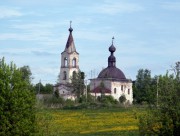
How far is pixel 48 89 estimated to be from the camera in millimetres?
156375

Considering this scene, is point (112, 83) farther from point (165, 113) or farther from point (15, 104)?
point (165, 113)

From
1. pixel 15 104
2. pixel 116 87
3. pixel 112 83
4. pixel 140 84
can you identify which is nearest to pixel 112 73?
pixel 112 83

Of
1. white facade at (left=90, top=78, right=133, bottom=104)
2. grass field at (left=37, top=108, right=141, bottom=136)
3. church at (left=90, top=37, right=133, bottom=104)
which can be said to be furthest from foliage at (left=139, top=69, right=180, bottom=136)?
white facade at (left=90, top=78, right=133, bottom=104)

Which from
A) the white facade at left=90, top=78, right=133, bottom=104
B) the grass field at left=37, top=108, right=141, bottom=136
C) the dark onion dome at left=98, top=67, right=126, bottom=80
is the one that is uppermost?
the dark onion dome at left=98, top=67, right=126, bottom=80

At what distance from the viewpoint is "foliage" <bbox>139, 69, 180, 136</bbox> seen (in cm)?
2725

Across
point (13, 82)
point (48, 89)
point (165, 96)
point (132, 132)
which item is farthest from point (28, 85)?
point (48, 89)

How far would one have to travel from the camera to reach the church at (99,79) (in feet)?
413

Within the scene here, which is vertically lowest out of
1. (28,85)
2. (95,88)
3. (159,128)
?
(159,128)

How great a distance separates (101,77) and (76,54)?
36.5ft

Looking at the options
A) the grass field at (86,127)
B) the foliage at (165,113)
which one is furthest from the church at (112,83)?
the foliage at (165,113)

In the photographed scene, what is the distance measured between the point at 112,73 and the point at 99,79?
2822 millimetres

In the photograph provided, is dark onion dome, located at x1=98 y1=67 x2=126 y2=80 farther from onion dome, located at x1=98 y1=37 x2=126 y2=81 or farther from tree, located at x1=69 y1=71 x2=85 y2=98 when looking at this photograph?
tree, located at x1=69 y1=71 x2=85 y2=98

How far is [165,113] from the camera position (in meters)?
27.5

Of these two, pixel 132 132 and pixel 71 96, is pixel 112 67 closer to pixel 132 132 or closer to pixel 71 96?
pixel 71 96
